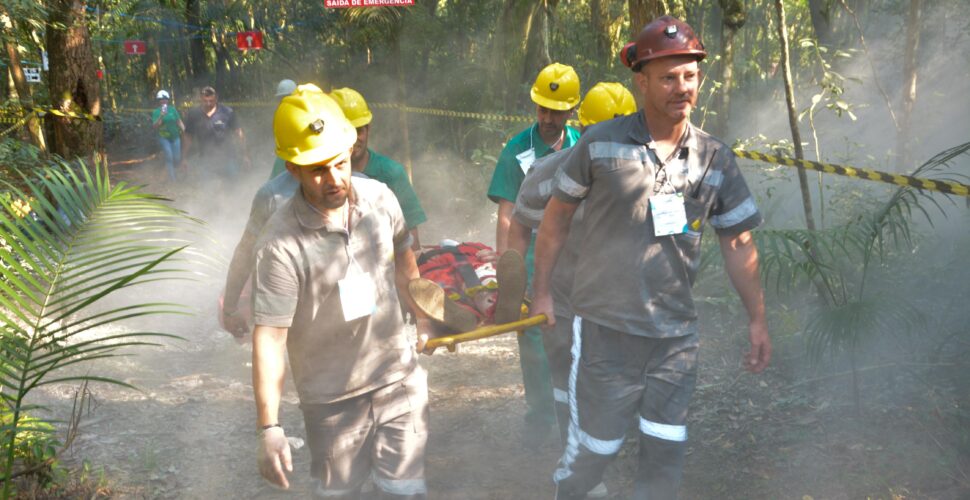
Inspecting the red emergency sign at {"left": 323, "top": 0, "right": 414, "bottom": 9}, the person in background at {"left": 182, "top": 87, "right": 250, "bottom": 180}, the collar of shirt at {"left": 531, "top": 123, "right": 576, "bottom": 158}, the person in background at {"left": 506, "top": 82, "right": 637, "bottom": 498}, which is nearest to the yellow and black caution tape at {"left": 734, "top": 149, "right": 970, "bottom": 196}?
the person in background at {"left": 506, "top": 82, "right": 637, "bottom": 498}

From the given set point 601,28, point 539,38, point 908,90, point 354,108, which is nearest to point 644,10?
point 908,90

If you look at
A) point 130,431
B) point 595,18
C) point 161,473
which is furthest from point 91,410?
point 595,18

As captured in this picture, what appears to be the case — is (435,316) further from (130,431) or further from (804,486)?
(130,431)

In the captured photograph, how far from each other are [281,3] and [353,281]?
621 inches

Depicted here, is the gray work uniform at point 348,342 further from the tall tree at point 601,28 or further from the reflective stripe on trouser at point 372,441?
the tall tree at point 601,28

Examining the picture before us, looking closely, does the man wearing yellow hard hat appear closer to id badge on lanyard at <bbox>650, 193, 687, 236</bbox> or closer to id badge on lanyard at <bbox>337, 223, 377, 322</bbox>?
id badge on lanyard at <bbox>337, 223, 377, 322</bbox>

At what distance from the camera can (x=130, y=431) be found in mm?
5332

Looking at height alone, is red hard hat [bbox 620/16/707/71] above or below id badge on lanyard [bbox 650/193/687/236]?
above

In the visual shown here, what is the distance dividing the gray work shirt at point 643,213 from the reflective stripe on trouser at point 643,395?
3.4 inches

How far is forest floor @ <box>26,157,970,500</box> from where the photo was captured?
4.25 metres

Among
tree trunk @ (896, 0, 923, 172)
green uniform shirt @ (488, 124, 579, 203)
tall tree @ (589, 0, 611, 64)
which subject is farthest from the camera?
tall tree @ (589, 0, 611, 64)

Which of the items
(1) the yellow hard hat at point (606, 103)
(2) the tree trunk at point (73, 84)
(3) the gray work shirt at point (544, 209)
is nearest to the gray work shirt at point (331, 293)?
(3) the gray work shirt at point (544, 209)

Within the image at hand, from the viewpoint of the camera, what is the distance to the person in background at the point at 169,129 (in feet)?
50.8

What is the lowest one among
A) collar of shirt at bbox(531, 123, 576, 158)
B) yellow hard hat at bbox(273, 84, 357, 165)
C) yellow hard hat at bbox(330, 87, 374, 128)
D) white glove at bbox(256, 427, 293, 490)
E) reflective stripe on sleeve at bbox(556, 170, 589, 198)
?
white glove at bbox(256, 427, 293, 490)
